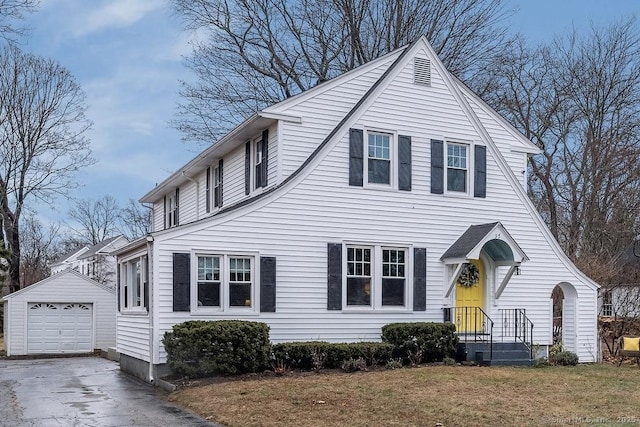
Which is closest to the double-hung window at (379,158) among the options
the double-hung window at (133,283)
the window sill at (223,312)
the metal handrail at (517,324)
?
the window sill at (223,312)

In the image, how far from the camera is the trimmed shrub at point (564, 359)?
19.4 m

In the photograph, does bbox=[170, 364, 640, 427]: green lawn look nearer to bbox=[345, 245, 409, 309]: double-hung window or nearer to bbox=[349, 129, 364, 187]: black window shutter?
bbox=[345, 245, 409, 309]: double-hung window

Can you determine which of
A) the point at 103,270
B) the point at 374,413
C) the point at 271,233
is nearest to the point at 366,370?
the point at 271,233

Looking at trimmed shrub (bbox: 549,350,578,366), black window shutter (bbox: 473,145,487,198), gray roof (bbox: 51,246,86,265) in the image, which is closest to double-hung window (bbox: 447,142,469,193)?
black window shutter (bbox: 473,145,487,198)

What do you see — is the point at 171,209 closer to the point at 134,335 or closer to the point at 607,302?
the point at 134,335

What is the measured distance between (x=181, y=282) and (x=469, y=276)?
7.86 m

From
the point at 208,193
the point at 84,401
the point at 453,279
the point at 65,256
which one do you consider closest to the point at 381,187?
the point at 453,279

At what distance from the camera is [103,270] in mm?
53594

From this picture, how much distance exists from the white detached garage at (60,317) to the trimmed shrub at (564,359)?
57.6 ft

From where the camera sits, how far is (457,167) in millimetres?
20016

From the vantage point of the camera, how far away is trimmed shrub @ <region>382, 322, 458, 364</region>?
17594mm

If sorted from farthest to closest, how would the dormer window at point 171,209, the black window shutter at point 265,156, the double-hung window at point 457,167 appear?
the dormer window at point 171,209 → the double-hung window at point 457,167 → the black window shutter at point 265,156

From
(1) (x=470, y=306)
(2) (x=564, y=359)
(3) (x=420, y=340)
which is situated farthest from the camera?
(1) (x=470, y=306)

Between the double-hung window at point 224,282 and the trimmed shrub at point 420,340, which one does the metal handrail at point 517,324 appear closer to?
the trimmed shrub at point 420,340
